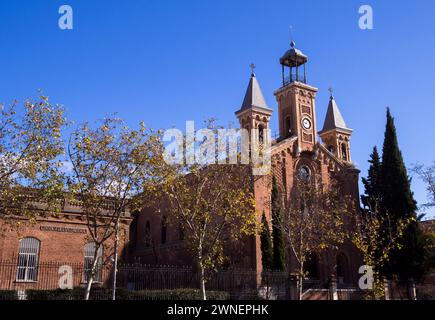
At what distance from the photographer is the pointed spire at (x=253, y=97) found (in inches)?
1597

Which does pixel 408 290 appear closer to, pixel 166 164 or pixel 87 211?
pixel 166 164

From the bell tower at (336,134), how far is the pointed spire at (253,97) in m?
10.4

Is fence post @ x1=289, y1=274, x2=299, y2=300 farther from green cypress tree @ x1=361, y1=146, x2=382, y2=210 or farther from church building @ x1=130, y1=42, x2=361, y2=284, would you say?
green cypress tree @ x1=361, y1=146, x2=382, y2=210

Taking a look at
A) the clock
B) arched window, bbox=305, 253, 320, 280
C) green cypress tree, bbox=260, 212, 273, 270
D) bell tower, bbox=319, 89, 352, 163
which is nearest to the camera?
green cypress tree, bbox=260, 212, 273, 270

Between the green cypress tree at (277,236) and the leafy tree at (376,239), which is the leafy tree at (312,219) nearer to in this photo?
the green cypress tree at (277,236)

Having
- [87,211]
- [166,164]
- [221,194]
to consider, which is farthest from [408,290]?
[87,211]

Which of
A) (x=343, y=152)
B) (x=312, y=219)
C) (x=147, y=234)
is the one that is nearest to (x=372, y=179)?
(x=343, y=152)

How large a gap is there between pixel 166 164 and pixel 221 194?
3798 millimetres

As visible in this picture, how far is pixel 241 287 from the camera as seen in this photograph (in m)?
27.7

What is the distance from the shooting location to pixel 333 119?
48.4m

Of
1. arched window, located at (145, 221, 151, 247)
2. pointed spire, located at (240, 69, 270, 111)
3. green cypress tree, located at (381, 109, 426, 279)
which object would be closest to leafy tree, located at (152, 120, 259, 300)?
green cypress tree, located at (381, 109, 426, 279)

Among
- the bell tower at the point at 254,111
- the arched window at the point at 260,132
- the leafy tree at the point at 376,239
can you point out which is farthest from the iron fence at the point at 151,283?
the bell tower at the point at 254,111

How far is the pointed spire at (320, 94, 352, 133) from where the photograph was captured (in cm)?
4805
